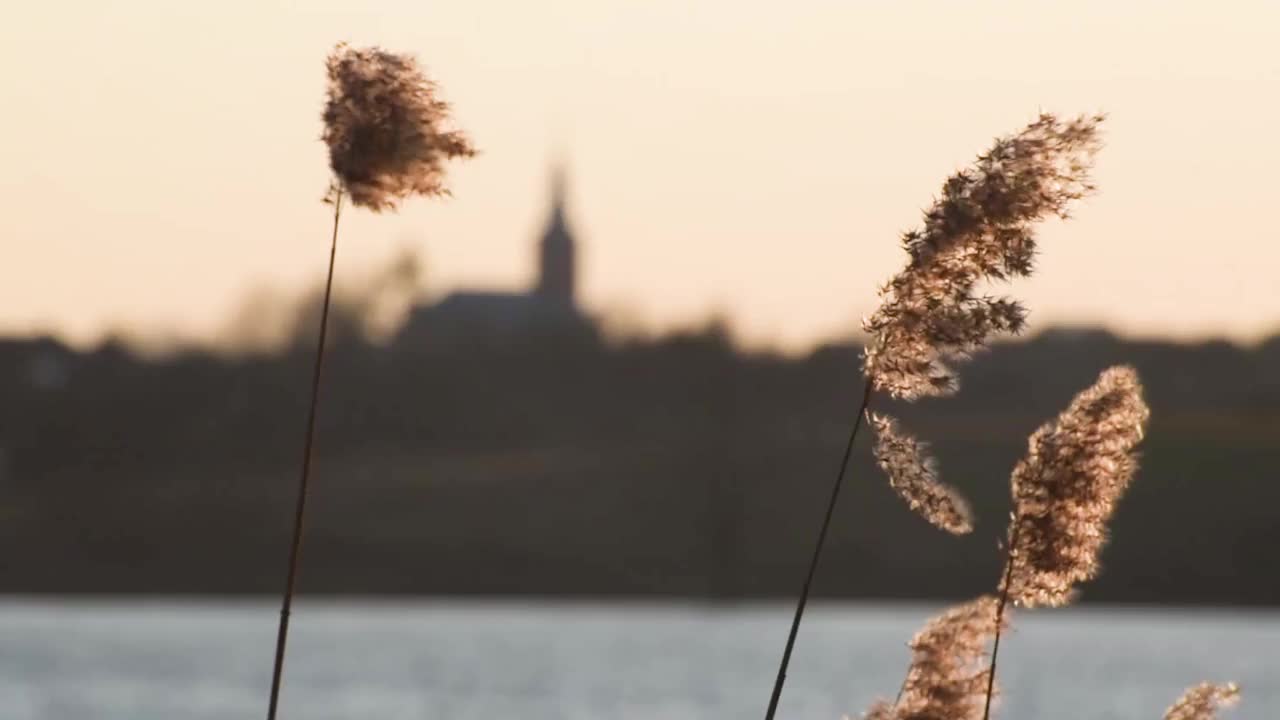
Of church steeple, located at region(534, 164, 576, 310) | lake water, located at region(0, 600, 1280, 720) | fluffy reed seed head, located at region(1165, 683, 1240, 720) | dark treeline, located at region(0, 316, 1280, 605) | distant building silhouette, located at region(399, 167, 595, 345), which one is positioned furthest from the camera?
church steeple, located at region(534, 164, 576, 310)

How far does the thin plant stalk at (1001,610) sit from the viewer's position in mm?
5359

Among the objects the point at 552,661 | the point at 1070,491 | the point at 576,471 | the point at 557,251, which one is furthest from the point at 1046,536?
the point at 557,251

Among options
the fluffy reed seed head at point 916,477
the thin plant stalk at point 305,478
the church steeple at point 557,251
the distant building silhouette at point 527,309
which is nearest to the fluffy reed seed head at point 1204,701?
the fluffy reed seed head at point 916,477

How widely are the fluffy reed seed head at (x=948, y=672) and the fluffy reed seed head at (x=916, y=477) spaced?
1.73ft

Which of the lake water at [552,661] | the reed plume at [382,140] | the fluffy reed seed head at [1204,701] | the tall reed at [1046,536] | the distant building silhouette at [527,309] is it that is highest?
the distant building silhouette at [527,309]

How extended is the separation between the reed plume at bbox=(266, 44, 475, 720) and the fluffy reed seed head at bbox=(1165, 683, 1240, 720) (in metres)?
1.80

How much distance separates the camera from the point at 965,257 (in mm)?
5109

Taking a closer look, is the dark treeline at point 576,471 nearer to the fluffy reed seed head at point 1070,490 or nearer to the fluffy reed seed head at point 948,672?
the fluffy reed seed head at point 948,672

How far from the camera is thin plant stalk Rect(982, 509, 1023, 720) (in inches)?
211

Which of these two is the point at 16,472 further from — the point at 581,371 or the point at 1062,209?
the point at 1062,209

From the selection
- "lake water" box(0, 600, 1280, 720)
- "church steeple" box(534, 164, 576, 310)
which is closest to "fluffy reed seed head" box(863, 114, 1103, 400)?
"lake water" box(0, 600, 1280, 720)

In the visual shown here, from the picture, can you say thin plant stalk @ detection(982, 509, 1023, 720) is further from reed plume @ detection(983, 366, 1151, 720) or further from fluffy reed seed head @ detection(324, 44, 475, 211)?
fluffy reed seed head @ detection(324, 44, 475, 211)

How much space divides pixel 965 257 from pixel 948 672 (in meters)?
0.88

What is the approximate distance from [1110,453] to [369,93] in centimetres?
160
